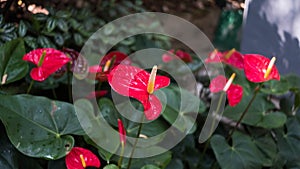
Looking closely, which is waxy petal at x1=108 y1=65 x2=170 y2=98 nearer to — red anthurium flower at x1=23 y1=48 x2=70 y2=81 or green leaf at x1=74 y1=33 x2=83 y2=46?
red anthurium flower at x1=23 y1=48 x2=70 y2=81

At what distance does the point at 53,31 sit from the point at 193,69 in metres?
0.51

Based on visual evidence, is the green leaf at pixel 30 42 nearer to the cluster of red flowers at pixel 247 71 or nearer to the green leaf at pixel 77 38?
the green leaf at pixel 77 38

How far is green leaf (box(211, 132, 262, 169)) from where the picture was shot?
3.74ft

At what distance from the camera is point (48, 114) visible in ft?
3.34

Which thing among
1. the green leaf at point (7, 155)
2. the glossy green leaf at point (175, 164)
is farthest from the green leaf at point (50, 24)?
the glossy green leaf at point (175, 164)

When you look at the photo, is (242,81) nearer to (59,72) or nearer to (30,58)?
(59,72)

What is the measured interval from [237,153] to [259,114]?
0.18 meters

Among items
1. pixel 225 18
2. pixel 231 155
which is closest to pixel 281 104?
pixel 231 155

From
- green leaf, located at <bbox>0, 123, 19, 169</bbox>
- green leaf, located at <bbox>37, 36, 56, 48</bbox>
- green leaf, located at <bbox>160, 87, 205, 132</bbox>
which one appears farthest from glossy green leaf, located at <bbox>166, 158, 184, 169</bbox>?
green leaf, located at <bbox>37, 36, 56, 48</bbox>

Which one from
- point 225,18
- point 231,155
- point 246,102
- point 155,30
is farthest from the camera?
point 225,18

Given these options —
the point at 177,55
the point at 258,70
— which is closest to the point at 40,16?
the point at 177,55

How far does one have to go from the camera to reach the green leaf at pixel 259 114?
4.10ft

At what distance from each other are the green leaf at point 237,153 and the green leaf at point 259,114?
0.06m

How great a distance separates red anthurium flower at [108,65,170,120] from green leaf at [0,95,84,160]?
216 millimetres
